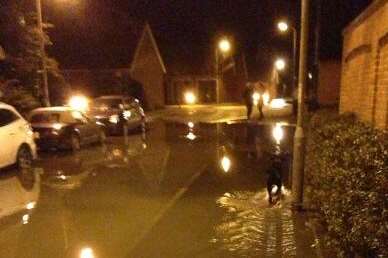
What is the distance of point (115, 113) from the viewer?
19703mm

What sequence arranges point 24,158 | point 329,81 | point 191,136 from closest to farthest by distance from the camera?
point 24,158
point 191,136
point 329,81

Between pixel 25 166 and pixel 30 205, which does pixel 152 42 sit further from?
pixel 30 205

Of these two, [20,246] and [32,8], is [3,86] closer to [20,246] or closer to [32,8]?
[32,8]

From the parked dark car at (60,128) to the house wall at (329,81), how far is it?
16753mm

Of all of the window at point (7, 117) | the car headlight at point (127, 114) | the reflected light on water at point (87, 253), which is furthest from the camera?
the car headlight at point (127, 114)

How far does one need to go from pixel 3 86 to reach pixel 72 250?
13101 millimetres

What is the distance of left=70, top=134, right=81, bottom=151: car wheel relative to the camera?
15141mm

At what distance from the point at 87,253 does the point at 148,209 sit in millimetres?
2136

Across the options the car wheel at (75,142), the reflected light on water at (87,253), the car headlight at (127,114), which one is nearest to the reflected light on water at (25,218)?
the reflected light on water at (87,253)

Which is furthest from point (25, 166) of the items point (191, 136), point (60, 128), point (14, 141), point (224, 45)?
point (224, 45)

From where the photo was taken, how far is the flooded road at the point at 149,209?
258 inches

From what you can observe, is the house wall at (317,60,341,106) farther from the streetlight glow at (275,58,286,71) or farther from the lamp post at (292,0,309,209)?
the lamp post at (292,0,309,209)

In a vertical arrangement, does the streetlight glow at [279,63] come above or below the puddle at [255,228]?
above

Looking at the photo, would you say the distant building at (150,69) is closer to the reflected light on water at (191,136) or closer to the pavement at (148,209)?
the reflected light on water at (191,136)
